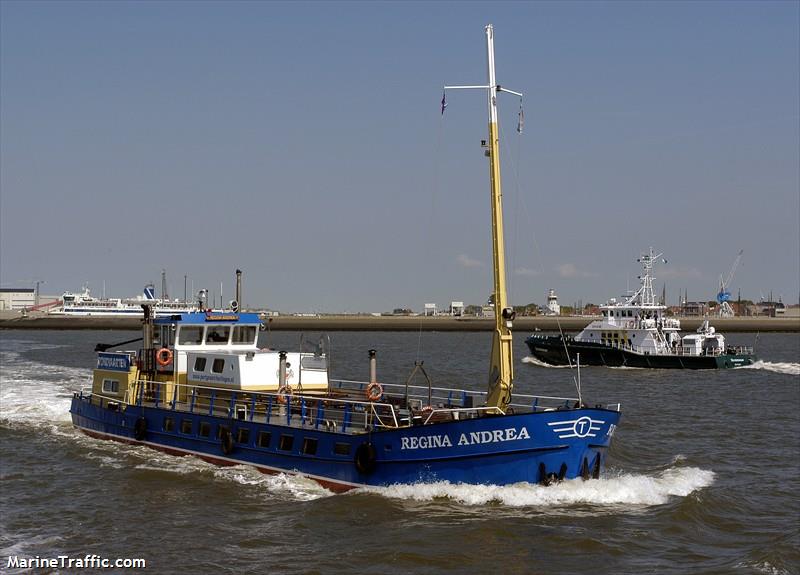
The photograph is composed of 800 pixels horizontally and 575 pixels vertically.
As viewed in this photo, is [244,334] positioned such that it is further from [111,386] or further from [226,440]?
[226,440]

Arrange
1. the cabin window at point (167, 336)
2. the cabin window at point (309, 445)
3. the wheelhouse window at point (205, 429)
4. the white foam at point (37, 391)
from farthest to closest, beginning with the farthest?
the white foam at point (37, 391) → the cabin window at point (167, 336) → the wheelhouse window at point (205, 429) → the cabin window at point (309, 445)

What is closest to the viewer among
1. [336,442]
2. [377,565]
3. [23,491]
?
[377,565]

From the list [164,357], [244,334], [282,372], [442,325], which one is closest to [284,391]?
[282,372]

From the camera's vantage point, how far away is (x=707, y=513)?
859 inches

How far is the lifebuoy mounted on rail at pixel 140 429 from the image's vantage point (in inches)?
1177

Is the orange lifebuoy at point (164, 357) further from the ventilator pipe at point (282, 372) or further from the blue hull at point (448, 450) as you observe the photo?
the blue hull at point (448, 450)

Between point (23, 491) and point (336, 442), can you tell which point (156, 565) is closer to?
point (336, 442)

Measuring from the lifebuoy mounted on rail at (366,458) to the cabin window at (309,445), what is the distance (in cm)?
168

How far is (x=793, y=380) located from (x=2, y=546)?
53.9m

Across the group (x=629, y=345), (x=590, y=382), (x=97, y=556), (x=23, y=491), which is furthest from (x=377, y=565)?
(x=629, y=345)

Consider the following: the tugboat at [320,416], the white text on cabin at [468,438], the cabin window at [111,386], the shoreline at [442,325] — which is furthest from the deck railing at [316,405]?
the shoreline at [442,325]

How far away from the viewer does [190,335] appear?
30.4 meters

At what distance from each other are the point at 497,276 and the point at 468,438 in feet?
13.1

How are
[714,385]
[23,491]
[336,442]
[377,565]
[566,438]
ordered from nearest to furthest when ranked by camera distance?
[377,565]
[566,438]
[336,442]
[23,491]
[714,385]
